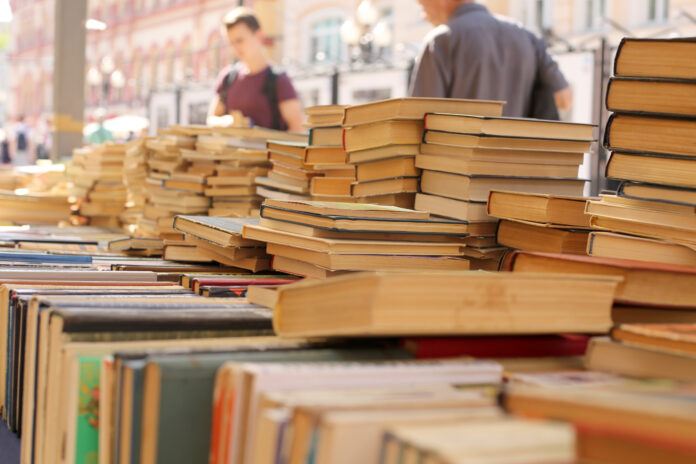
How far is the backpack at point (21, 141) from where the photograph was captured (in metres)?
→ 17.8

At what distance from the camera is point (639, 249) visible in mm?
1345

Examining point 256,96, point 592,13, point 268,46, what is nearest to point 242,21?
point 256,96

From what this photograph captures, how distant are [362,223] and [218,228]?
1.22ft

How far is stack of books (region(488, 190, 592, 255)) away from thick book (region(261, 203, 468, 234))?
0.30 feet

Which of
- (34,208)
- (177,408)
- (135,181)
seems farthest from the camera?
(34,208)

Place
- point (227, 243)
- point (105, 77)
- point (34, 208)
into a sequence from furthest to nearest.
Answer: point (105, 77), point (34, 208), point (227, 243)

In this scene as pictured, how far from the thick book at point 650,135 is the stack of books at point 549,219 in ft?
0.47

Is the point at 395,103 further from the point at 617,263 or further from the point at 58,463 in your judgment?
the point at 58,463

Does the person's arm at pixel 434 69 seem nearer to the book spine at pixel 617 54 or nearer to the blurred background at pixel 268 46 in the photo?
the blurred background at pixel 268 46

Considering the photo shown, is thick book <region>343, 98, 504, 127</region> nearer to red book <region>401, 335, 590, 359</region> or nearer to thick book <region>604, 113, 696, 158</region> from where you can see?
thick book <region>604, 113, 696, 158</region>

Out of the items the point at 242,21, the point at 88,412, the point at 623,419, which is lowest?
the point at 88,412

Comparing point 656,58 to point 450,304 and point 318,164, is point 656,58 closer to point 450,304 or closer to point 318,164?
point 450,304

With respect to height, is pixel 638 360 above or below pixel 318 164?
below

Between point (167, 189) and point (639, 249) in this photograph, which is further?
point (167, 189)
